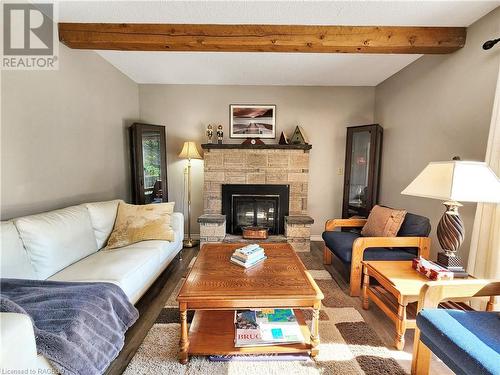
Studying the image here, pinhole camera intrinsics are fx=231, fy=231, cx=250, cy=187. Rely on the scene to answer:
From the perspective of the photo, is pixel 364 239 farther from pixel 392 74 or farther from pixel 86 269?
pixel 392 74

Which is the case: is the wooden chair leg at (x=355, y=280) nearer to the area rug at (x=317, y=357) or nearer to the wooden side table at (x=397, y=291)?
the wooden side table at (x=397, y=291)

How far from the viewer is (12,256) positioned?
1423 mm

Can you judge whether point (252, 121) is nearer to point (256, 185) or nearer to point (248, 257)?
point (256, 185)

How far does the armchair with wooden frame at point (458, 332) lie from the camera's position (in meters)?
0.94

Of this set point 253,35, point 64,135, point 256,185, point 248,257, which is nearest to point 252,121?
point 256,185

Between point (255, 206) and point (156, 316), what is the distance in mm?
2139

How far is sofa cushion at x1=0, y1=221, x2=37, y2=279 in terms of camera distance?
1387 mm

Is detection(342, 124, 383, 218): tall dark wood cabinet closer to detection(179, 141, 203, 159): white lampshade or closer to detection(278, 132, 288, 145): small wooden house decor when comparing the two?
detection(278, 132, 288, 145): small wooden house decor

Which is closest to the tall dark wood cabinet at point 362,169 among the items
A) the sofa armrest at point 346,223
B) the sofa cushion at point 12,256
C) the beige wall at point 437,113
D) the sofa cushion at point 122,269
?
the beige wall at point 437,113

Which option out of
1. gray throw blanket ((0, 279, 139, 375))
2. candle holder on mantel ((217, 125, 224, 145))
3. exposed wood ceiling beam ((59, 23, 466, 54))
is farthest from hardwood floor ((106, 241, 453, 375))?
exposed wood ceiling beam ((59, 23, 466, 54))

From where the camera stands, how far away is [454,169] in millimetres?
1469

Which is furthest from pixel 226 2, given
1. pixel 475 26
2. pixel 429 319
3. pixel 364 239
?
pixel 429 319

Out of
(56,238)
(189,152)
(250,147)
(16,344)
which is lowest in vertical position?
(16,344)

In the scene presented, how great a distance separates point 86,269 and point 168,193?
87.8 inches
